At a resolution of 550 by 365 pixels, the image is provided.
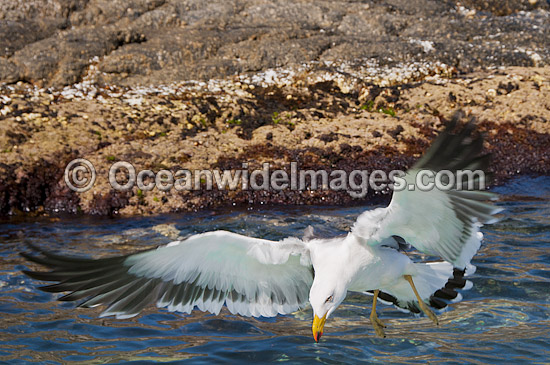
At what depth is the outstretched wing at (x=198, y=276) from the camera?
4410 millimetres

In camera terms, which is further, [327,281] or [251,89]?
[251,89]

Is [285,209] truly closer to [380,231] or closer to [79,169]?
[79,169]

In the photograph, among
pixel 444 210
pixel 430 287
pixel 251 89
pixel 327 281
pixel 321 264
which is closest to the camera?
pixel 444 210

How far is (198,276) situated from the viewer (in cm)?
492

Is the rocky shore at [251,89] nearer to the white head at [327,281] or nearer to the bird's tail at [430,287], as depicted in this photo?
the bird's tail at [430,287]

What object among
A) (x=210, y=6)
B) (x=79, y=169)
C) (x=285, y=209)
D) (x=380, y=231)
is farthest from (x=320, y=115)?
(x=380, y=231)

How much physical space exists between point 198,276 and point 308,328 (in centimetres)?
112

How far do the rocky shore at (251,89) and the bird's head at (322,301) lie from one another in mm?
4173


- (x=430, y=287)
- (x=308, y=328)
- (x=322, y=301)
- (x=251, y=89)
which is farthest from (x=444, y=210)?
(x=251, y=89)

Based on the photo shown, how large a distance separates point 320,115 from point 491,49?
394 cm

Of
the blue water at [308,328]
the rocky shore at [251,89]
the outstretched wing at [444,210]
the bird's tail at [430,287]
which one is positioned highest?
the rocky shore at [251,89]

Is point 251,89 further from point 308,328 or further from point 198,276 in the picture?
point 198,276

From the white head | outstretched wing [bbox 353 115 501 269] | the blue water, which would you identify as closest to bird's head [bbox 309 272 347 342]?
the white head

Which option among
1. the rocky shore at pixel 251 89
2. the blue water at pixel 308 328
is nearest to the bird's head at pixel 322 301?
the blue water at pixel 308 328
